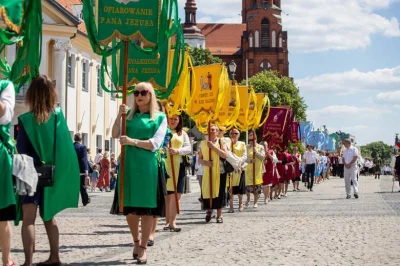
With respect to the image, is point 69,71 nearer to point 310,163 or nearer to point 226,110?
point 310,163

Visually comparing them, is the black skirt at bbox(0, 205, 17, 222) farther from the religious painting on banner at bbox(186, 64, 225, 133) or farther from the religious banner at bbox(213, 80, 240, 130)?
the religious banner at bbox(213, 80, 240, 130)

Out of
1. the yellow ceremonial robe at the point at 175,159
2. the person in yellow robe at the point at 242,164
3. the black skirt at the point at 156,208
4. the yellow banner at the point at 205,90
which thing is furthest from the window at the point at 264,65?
the black skirt at the point at 156,208

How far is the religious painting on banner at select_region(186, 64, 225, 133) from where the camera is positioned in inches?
797

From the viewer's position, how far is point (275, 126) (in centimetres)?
2970

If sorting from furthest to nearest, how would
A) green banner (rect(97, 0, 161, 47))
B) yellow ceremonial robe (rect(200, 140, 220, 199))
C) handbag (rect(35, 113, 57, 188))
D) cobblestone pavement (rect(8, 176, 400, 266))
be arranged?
1. yellow ceremonial robe (rect(200, 140, 220, 199))
2. green banner (rect(97, 0, 161, 47))
3. cobblestone pavement (rect(8, 176, 400, 266))
4. handbag (rect(35, 113, 57, 188))

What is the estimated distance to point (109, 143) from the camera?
171 feet

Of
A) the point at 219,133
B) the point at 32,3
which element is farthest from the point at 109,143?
the point at 32,3

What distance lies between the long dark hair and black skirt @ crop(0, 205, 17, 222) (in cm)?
106

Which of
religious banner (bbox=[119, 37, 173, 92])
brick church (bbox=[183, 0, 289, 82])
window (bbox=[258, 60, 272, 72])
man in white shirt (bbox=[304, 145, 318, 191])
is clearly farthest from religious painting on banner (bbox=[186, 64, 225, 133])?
window (bbox=[258, 60, 272, 72])

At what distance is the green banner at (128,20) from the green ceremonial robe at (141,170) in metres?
2.46

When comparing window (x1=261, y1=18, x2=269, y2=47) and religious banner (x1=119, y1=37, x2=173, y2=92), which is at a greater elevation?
window (x1=261, y1=18, x2=269, y2=47)

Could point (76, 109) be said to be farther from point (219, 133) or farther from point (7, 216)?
point (7, 216)

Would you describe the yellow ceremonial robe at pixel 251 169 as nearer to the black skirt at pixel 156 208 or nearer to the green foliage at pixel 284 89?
the black skirt at pixel 156 208

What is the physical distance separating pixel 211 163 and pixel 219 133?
5.02ft
